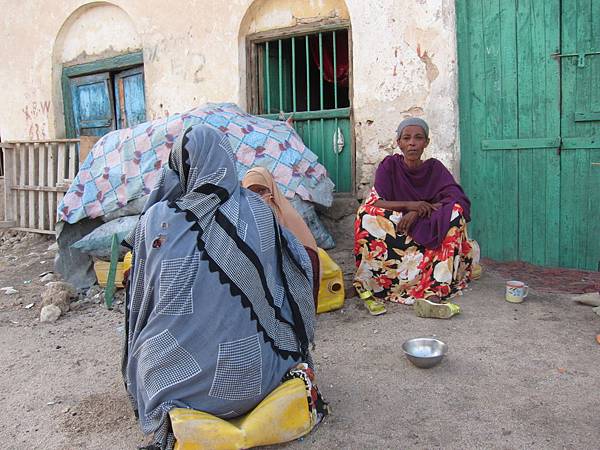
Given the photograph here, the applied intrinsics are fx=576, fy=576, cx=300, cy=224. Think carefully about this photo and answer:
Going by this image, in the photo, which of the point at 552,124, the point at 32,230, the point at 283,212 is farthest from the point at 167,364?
the point at 32,230

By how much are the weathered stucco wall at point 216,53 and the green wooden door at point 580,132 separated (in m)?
0.87

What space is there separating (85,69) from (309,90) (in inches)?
135

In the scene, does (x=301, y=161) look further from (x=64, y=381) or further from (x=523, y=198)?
(x=64, y=381)

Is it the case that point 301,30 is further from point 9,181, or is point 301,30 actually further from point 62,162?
point 9,181

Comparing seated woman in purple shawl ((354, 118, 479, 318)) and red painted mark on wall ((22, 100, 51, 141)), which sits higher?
red painted mark on wall ((22, 100, 51, 141))

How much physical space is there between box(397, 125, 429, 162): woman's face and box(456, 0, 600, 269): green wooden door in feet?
2.99

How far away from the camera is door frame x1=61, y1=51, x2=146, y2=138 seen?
7027 millimetres

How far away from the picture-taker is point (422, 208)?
405cm

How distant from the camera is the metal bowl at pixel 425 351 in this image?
296cm

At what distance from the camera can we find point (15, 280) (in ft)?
18.6

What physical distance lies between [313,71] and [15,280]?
377 cm

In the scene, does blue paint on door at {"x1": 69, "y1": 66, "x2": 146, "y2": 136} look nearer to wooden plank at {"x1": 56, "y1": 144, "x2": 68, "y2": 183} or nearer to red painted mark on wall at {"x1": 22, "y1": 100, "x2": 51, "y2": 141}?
red painted mark on wall at {"x1": 22, "y1": 100, "x2": 51, "y2": 141}

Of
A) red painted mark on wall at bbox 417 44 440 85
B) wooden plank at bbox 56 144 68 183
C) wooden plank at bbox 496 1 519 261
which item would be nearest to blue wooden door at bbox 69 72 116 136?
wooden plank at bbox 56 144 68 183

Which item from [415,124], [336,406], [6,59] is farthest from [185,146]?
[6,59]
